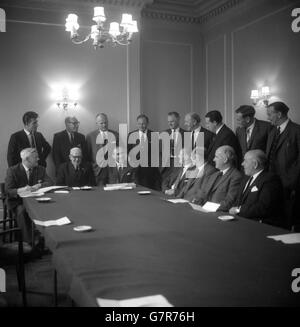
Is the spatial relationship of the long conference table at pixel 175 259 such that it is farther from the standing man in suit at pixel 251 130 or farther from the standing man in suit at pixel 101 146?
the standing man in suit at pixel 101 146

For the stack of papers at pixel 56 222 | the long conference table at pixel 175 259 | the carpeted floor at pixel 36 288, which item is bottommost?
the carpeted floor at pixel 36 288

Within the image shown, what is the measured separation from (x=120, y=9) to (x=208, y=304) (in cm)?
592

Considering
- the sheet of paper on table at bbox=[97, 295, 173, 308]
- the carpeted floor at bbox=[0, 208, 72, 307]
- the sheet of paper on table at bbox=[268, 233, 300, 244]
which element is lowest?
the carpeted floor at bbox=[0, 208, 72, 307]

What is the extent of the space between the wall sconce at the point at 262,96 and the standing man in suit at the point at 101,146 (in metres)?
2.06

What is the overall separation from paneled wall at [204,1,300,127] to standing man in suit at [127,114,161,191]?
5.24ft

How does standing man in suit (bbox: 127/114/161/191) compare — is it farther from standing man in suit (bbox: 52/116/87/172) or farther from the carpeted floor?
the carpeted floor

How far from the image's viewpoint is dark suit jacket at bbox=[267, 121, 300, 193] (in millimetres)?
4230

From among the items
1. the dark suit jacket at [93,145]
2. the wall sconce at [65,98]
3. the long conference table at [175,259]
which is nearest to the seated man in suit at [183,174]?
the dark suit jacket at [93,145]

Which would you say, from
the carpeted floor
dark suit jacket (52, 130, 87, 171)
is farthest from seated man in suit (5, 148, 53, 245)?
dark suit jacket (52, 130, 87, 171)

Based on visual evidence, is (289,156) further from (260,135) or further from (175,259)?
(175,259)

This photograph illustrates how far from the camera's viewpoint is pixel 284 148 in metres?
4.39

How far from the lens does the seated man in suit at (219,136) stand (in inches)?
198
